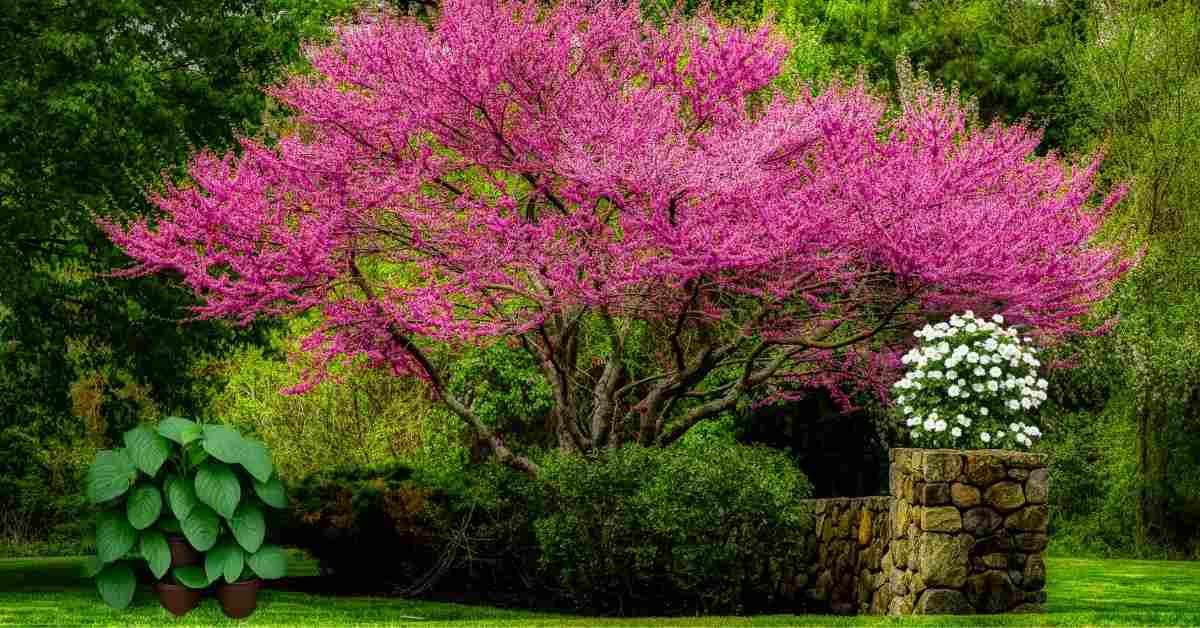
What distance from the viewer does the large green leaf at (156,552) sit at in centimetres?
866

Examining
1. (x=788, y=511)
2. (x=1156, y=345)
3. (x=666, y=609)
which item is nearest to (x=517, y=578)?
(x=666, y=609)

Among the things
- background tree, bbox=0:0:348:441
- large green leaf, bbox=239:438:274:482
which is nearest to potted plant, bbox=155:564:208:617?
large green leaf, bbox=239:438:274:482

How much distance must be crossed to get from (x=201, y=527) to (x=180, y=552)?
27cm

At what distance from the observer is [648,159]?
10.5 metres

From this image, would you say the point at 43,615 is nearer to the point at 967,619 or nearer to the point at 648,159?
the point at 648,159

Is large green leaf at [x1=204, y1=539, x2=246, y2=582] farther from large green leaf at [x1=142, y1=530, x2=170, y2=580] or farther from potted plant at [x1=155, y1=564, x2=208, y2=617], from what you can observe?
large green leaf at [x1=142, y1=530, x2=170, y2=580]

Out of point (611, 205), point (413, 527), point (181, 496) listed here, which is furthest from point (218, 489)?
point (611, 205)

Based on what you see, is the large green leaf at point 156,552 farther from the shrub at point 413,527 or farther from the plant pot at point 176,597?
the shrub at point 413,527

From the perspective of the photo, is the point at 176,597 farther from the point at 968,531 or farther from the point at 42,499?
the point at 42,499

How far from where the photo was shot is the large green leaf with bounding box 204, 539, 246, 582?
8828 mm

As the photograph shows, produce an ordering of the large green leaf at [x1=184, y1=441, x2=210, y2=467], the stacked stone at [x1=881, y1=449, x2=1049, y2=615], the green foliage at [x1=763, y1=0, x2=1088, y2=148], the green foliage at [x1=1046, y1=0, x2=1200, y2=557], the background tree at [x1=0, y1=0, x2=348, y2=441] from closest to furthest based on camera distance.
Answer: the large green leaf at [x1=184, y1=441, x2=210, y2=467], the stacked stone at [x1=881, y1=449, x2=1049, y2=615], the background tree at [x1=0, y1=0, x2=348, y2=441], the green foliage at [x1=1046, y1=0, x2=1200, y2=557], the green foliage at [x1=763, y1=0, x2=1088, y2=148]

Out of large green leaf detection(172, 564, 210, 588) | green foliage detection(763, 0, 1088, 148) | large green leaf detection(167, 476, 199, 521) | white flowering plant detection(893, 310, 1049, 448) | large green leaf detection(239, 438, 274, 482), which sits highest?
green foliage detection(763, 0, 1088, 148)

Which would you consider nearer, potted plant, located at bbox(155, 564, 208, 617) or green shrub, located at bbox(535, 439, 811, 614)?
potted plant, located at bbox(155, 564, 208, 617)

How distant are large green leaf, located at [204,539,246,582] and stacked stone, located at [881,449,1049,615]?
4386mm
